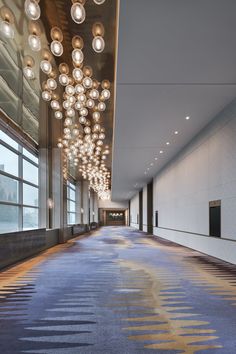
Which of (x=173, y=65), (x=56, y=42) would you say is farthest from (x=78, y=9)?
(x=173, y=65)

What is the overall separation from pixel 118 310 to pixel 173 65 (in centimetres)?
487

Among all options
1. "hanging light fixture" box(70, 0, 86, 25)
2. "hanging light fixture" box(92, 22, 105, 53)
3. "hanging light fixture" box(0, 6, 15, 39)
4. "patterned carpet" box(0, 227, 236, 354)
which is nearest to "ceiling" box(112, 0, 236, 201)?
"hanging light fixture" box(92, 22, 105, 53)

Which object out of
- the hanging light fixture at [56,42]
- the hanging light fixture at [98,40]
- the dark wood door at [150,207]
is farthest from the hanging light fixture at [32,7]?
the dark wood door at [150,207]

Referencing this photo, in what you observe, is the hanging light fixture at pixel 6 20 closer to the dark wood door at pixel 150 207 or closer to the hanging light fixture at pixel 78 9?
the hanging light fixture at pixel 78 9

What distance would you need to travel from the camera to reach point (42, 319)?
14.3 ft

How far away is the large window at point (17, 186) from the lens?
11039 millimetres

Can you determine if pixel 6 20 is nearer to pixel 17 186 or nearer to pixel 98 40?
pixel 98 40

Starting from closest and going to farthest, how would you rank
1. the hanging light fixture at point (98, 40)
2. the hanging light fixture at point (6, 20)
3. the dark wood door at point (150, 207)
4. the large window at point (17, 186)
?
the hanging light fixture at point (6, 20) → the hanging light fixture at point (98, 40) → the large window at point (17, 186) → the dark wood door at point (150, 207)

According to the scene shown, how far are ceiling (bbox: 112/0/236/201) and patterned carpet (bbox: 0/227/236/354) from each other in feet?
14.6

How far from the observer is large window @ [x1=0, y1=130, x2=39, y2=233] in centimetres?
1104

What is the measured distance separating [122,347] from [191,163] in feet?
36.7

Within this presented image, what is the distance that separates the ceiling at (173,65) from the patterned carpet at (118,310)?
4.44m

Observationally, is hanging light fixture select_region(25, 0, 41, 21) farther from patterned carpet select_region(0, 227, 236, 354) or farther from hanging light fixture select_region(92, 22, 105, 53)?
patterned carpet select_region(0, 227, 236, 354)

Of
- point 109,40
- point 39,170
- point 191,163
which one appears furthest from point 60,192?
point 109,40
